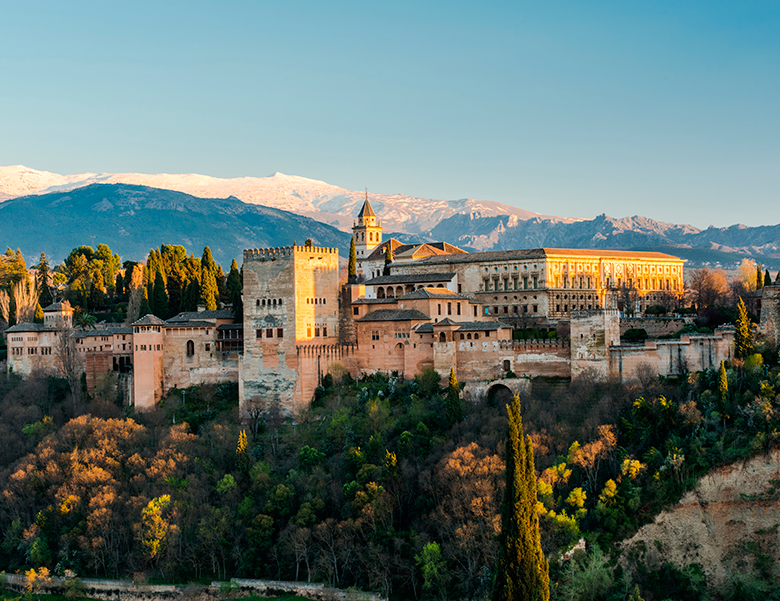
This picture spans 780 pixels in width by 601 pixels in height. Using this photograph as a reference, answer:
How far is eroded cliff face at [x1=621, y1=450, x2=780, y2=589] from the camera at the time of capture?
3662 cm

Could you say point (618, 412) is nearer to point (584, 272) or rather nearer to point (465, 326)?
point (465, 326)

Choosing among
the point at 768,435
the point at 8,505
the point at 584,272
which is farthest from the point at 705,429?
the point at 8,505

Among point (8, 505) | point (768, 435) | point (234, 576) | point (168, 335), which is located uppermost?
point (168, 335)

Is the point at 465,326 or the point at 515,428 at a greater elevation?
the point at 465,326

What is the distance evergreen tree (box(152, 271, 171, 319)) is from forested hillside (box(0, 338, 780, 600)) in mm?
13264

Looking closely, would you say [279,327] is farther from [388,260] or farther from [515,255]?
[515,255]

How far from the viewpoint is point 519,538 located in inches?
1089

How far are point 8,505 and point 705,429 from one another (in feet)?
119

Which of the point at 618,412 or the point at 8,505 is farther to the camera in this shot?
the point at 8,505

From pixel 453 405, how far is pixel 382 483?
6181 mm

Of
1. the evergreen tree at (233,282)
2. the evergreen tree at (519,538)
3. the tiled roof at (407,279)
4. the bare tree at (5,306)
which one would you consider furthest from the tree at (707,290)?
the bare tree at (5,306)

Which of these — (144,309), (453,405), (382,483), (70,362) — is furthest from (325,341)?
(70,362)

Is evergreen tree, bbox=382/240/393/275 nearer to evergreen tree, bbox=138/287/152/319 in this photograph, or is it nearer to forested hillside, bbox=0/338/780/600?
forested hillside, bbox=0/338/780/600

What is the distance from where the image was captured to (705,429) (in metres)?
38.9
